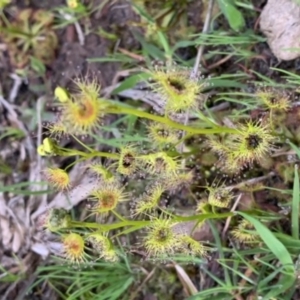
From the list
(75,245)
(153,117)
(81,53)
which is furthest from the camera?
(81,53)

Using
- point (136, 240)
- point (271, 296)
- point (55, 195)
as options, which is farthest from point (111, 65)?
point (271, 296)

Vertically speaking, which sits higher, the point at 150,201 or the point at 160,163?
the point at 160,163

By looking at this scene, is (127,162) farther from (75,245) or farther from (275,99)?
(275,99)

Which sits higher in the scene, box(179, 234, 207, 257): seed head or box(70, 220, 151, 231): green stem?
box(70, 220, 151, 231): green stem

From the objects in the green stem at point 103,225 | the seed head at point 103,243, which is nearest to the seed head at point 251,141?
the green stem at point 103,225

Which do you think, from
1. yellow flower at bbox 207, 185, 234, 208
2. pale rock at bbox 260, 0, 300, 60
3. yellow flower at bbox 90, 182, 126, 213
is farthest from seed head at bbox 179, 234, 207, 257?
pale rock at bbox 260, 0, 300, 60

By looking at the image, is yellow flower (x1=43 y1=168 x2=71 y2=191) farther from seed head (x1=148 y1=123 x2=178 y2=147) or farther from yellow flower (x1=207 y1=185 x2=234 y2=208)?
yellow flower (x1=207 y1=185 x2=234 y2=208)

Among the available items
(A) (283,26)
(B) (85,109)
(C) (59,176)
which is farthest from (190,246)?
(A) (283,26)

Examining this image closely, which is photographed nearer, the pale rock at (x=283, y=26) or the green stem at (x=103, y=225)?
the green stem at (x=103, y=225)

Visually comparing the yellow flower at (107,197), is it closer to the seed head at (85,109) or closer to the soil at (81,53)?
the seed head at (85,109)
